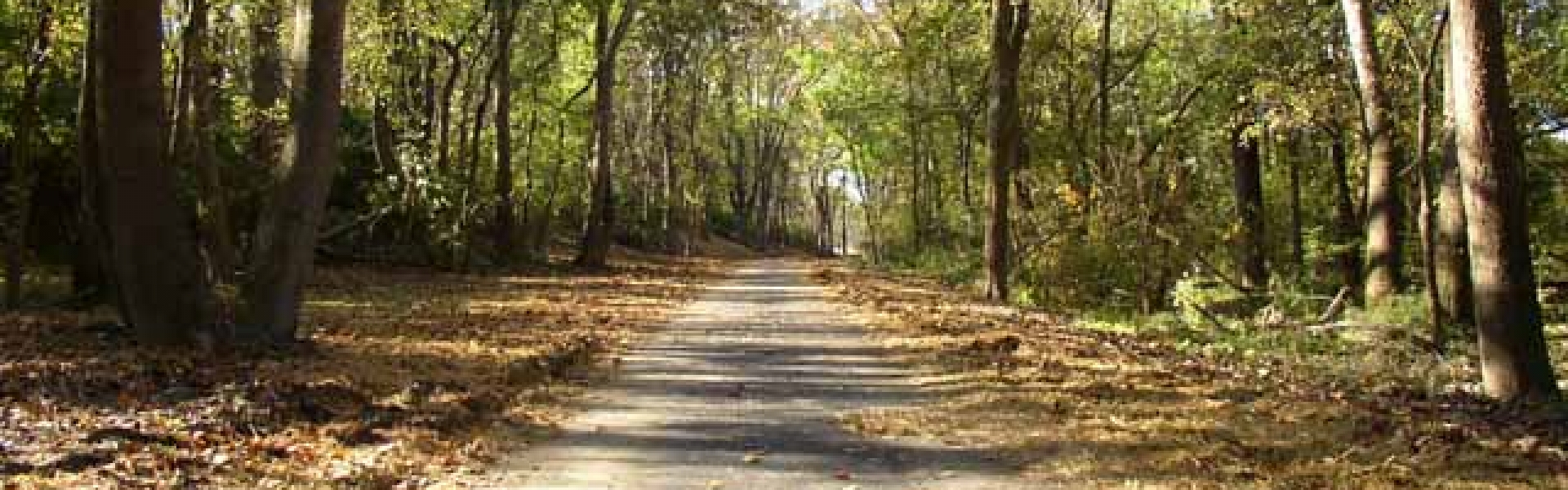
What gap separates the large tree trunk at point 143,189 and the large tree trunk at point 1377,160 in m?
13.4

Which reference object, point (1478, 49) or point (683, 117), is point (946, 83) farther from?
point (1478, 49)

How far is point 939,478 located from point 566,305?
13.9 m

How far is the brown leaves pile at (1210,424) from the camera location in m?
7.05

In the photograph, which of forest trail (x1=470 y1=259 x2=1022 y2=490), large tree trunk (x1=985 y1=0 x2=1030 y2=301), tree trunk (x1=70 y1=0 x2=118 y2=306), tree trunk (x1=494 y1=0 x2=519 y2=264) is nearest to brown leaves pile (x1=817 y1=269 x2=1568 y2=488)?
forest trail (x1=470 y1=259 x2=1022 y2=490)

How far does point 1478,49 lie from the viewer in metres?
9.69

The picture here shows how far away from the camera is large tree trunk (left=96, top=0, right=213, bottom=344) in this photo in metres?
Result: 10.5

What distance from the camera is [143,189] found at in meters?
10.8

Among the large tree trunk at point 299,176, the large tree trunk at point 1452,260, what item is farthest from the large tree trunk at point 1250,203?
the large tree trunk at point 299,176

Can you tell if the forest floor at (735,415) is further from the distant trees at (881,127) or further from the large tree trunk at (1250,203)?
the large tree trunk at (1250,203)

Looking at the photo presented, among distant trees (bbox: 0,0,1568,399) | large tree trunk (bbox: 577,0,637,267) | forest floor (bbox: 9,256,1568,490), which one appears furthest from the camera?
large tree trunk (bbox: 577,0,637,267)

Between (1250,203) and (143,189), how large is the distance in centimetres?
2145

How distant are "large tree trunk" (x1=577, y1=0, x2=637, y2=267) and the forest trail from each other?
1828 cm

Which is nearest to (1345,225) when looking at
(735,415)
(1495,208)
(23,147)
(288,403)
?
(1495,208)

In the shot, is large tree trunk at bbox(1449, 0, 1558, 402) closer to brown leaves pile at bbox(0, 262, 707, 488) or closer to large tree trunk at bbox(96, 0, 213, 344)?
brown leaves pile at bbox(0, 262, 707, 488)
